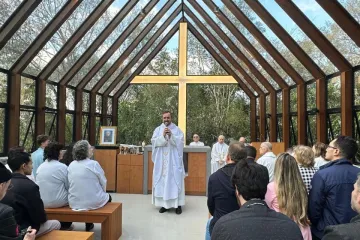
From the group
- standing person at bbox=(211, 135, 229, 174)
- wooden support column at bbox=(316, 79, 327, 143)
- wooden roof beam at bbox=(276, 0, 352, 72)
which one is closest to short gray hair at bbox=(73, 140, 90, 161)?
wooden roof beam at bbox=(276, 0, 352, 72)

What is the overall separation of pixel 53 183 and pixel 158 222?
1.77 meters

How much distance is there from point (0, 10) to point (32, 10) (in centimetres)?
52

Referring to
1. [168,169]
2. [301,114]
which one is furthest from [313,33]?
[168,169]

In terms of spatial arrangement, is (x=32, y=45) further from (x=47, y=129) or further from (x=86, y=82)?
(x=86, y=82)

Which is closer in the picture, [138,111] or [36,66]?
[36,66]

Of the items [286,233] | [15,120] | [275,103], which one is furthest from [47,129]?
[286,233]

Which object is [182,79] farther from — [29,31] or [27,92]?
[29,31]

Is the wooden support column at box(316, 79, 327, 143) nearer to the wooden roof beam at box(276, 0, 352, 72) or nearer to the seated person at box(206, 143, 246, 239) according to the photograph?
the wooden roof beam at box(276, 0, 352, 72)

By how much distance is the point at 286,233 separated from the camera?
135 cm

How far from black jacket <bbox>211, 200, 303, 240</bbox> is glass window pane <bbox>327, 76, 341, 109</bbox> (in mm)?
5267

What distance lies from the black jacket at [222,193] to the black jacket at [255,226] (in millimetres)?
1142

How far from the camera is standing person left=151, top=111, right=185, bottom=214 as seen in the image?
5602 millimetres

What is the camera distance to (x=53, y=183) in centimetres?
382

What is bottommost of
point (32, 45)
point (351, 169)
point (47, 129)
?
point (351, 169)
